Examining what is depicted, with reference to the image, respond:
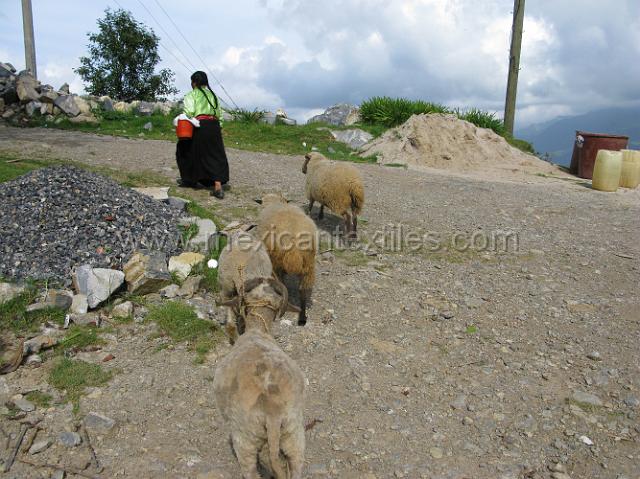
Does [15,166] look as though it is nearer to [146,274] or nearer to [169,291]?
[146,274]

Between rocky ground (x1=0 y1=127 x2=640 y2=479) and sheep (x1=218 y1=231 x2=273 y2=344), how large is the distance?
1.65 ft

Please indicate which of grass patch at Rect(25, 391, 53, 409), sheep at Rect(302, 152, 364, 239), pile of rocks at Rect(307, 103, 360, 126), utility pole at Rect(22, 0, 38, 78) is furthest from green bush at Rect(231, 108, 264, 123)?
grass patch at Rect(25, 391, 53, 409)

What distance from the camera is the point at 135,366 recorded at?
4.40 m

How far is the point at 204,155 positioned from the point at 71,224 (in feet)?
10.1

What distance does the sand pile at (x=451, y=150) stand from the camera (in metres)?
14.3

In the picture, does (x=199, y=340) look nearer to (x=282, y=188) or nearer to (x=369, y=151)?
(x=282, y=188)

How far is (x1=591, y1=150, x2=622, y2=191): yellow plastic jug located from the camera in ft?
39.7

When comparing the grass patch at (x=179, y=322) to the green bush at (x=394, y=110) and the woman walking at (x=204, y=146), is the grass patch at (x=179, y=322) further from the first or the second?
the green bush at (x=394, y=110)

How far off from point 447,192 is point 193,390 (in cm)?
808

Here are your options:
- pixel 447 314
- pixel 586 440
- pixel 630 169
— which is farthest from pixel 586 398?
pixel 630 169

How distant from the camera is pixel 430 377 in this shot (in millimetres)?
4461

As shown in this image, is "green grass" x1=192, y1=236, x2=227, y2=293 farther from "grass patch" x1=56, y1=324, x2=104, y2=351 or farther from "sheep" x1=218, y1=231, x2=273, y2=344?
"grass patch" x1=56, y1=324, x2=104, y2=351

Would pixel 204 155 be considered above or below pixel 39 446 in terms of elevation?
above

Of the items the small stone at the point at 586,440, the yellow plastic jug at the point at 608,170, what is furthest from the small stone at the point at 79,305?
the yellow plastic jug at the point at 608,170
